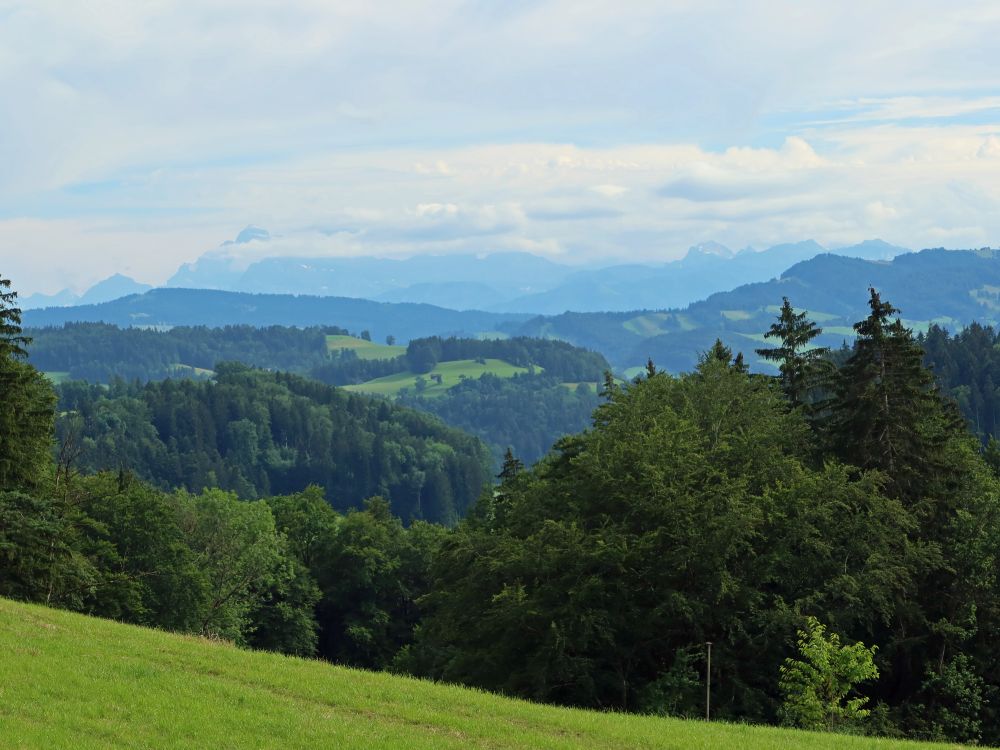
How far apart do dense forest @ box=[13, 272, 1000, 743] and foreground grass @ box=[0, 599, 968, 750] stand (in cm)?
944

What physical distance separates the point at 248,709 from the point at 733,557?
2228 cm

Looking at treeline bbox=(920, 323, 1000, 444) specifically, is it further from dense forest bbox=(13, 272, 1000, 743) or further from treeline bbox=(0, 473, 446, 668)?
dense forest bbox=(13, 272, 1000, 743)

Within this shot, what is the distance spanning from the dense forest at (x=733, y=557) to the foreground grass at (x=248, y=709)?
9444 mm

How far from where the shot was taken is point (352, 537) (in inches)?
3627

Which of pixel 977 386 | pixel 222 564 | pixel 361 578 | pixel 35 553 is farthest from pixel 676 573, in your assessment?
pixel 977 386

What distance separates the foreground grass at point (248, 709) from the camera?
19281mm

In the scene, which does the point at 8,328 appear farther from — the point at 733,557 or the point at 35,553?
the point at 733,557

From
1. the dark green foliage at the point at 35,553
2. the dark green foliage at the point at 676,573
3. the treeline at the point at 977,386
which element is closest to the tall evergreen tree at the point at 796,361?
the dark green foliage at the point at 676,573

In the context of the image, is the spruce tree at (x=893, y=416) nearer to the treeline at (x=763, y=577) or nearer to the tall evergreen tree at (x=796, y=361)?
the treeline at (x=763, y=577)

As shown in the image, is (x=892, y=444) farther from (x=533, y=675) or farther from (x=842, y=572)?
(x=533, y=675)

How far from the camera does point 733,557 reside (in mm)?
39125

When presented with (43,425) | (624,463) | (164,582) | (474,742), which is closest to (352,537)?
(164,582)

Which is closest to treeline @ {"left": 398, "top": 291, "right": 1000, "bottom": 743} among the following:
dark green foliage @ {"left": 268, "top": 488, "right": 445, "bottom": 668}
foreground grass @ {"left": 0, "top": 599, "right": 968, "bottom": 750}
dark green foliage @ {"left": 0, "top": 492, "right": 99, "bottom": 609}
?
foreground grass @ {"left": 0, "top": 599, "right": 968, "bottom": 750}

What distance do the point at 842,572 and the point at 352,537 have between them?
195ft
